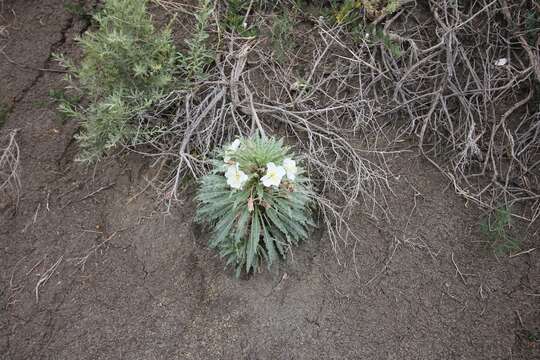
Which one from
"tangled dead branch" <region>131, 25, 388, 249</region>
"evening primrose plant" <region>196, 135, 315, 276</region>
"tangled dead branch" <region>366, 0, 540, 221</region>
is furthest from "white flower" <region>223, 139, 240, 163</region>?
"tangled dead branch" <region>366, 0, 540, 221</region>

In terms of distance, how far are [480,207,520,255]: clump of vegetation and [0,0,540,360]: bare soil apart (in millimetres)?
62

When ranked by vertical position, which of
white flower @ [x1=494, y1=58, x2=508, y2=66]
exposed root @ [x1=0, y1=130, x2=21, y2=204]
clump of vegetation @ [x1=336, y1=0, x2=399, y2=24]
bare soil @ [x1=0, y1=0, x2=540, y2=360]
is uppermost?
clump of vegetation @ [x1=336, y1=0, x2=399, y2=24]

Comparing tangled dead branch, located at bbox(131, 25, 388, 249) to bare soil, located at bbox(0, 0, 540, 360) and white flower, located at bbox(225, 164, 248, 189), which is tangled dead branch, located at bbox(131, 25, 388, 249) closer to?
bare soil, located at bbox(0, 0, 540, 360)

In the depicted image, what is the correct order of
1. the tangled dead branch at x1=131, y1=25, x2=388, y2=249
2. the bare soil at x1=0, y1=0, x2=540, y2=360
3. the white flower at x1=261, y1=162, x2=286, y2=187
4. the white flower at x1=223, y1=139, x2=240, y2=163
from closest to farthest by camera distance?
the white flower at x1=261, y1=162, x2=286, y2=187 < the white flower at x1=223, y1=139, x2=240, y2=163 < the bare soil at x1=0, y1=0, x2=540, y2=360 < the tangled dead branch at x1=131, y1=25, x2=388, y2=249

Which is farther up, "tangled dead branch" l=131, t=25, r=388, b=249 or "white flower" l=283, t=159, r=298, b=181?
"white flower" l=283, t=159, r=298, b=181

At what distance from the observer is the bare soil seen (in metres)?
2.49

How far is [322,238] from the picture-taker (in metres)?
2.81

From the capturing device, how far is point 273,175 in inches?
86.8

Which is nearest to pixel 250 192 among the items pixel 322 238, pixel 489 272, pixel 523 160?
pixel 322 238

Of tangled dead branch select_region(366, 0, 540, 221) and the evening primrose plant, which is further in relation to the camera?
tangled dead branch select_region(366, 0, 540, 221)

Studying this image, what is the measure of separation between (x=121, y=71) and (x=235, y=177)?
128 cm

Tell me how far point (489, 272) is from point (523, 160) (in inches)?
34.5

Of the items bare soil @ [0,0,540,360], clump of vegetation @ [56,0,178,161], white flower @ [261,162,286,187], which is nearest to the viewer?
white flower @ [261,162,286,187]

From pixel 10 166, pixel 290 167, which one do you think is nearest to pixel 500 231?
pixel 290 167
